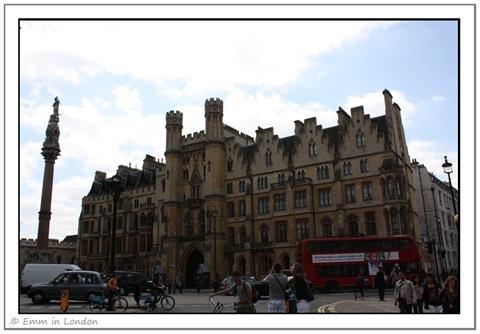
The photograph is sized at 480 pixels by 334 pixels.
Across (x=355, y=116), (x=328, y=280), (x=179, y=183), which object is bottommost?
(x=328, y=280)

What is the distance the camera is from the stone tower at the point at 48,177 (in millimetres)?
43844

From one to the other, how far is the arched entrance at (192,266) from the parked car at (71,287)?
28.9 m

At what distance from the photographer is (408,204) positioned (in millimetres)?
39469

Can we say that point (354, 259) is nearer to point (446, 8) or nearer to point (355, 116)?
point (355, 116)

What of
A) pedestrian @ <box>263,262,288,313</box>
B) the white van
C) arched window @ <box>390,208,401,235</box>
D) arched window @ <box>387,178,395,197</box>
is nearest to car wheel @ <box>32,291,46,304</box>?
the white van

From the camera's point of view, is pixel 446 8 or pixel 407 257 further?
pixel 407 257

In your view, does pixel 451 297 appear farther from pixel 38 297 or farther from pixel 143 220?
pixel 143 220

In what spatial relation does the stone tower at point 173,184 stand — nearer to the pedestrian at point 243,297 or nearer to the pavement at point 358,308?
the pavement at point 358,308

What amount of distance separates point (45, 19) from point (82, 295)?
50.1 feet

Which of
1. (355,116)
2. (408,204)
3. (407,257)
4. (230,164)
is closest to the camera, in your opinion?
(407,257)

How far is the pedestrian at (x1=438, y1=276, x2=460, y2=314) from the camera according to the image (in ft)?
31.3

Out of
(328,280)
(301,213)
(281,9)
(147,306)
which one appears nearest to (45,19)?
(281,9)

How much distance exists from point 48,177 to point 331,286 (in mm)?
31817

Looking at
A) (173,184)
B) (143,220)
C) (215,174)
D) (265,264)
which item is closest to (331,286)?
(265,264)
